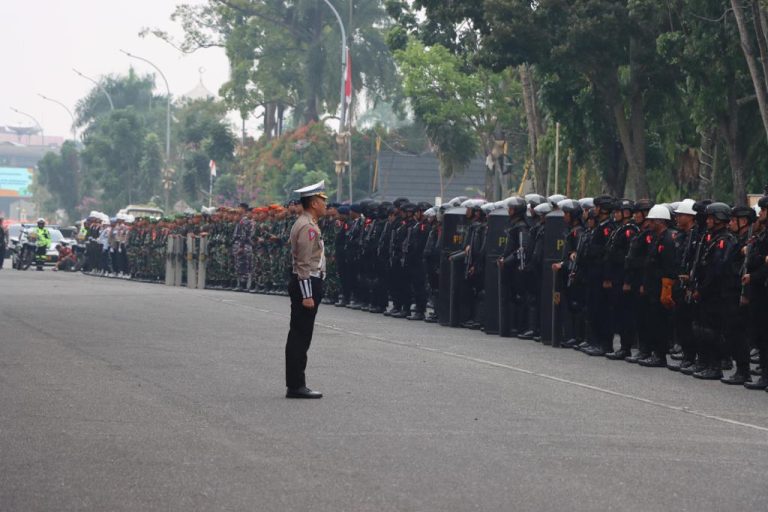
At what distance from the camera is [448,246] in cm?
2433

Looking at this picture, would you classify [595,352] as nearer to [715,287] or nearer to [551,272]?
[551,272]

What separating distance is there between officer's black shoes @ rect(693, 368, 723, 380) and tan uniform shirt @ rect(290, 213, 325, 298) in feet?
15.7

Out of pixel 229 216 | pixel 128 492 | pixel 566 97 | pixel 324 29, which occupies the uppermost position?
pixel 324 29

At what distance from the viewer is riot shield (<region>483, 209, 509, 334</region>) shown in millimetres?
22547

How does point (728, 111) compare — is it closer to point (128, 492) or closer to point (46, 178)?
point (128, 492)

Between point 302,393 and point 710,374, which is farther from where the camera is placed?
point 710,374

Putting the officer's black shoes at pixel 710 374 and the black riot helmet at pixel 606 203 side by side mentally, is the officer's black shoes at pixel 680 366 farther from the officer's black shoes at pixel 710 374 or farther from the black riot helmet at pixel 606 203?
the black riot helmet at pixel 606 203

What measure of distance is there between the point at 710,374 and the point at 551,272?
178 inches

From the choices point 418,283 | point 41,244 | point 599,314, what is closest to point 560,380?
point 599,314

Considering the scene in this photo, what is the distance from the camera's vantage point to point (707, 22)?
2870 cm

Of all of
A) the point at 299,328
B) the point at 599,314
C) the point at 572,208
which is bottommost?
the point at 299,328

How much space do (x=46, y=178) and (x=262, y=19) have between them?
1823 inches

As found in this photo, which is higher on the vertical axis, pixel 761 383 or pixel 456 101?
pixel 456 101

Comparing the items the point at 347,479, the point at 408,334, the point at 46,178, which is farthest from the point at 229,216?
the point at 46,178
